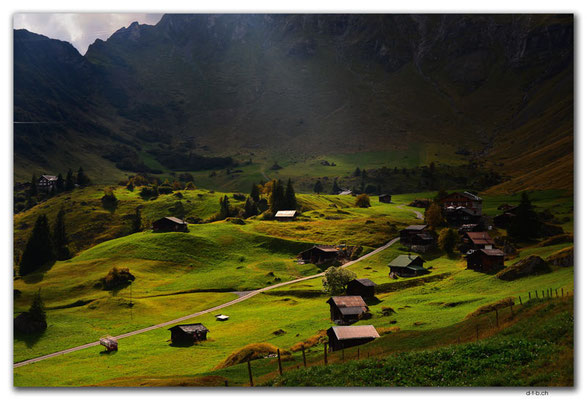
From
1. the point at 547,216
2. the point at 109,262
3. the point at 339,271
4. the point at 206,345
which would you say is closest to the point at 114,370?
the point at 206,345

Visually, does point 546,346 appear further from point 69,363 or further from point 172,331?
point 69,363

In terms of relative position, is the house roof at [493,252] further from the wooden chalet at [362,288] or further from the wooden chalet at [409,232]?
the wooden chalet at [409,232]

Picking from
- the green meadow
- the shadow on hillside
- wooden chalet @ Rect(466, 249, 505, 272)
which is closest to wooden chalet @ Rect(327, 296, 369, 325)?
the green meadow

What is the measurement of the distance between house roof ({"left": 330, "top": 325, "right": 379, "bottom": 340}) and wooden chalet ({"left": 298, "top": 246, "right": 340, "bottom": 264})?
36.9 m

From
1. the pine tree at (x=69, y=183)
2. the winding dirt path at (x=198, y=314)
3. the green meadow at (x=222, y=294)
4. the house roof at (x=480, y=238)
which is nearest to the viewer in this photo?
the green meadow at (x=222, y=294)

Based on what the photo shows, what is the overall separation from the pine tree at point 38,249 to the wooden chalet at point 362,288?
133 feet

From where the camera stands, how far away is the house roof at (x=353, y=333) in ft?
109

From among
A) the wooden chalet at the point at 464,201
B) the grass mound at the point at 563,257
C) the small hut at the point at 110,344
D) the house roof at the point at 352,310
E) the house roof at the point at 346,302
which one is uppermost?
the wooden chalet at the point at 464,201

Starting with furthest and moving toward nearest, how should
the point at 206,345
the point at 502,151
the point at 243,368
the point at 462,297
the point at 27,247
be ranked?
the point at 502,151
the point at 27,247
the point at 462,297
the point at 206,345
the point at 243,368

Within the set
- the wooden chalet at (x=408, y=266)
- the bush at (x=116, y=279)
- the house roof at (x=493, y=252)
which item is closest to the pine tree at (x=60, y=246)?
the bush at (x=116, y=279)

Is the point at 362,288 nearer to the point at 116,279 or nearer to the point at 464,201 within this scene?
the point at 116,279

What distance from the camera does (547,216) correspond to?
45781 mm

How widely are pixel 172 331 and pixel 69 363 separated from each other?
32.1 ft

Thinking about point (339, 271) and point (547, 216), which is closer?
point (547, 216)
